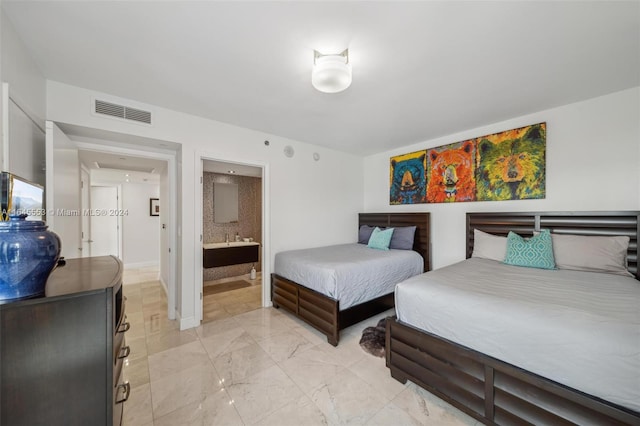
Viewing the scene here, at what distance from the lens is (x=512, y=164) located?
3070mm

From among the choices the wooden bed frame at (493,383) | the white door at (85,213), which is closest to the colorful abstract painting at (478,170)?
the wooden bed frame at (493,383)

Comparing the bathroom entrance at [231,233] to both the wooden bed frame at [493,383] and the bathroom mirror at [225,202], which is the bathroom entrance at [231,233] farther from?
the wooden bed frame at [493,383]

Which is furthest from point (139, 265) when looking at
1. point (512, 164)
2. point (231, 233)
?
point (512, 164)

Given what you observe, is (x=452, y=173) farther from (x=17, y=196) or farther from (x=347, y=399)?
(x=17, y=196)

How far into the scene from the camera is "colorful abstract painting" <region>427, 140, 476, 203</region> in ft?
11.3

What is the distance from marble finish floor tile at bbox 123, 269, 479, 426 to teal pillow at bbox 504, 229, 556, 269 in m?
1.70

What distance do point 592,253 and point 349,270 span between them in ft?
7.67

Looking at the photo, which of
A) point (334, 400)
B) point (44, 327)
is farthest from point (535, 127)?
point (44, 327)

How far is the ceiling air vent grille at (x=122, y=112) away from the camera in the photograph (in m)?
2.38

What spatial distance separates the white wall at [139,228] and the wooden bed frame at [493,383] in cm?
641

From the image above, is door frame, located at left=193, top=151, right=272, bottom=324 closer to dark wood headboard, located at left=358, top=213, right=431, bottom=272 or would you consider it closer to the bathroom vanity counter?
the bathroom vanity counter

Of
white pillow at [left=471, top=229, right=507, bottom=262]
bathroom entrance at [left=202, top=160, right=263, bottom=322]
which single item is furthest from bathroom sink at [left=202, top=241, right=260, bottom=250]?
white pillow at [left=471, top=229, right=507, bottom=262]

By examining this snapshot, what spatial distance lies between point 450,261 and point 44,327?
4100 millimetres

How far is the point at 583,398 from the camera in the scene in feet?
3.95
